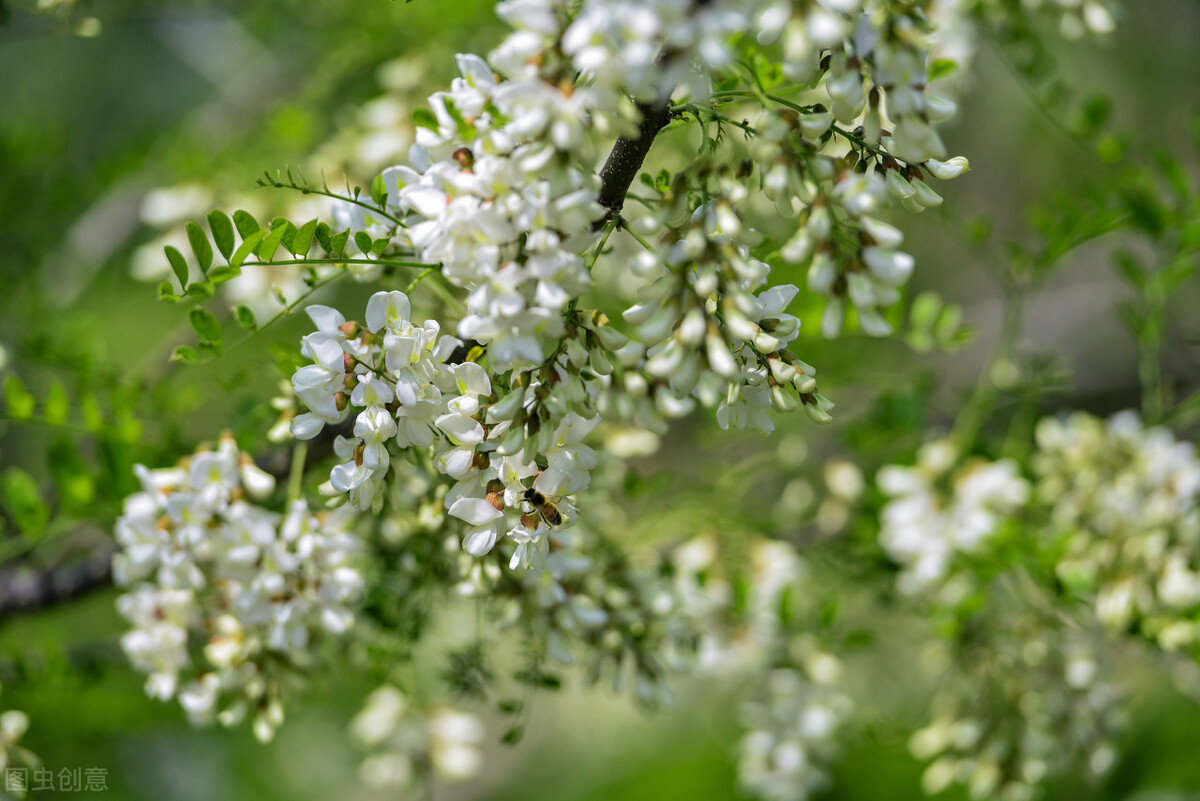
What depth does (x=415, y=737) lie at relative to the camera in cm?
93

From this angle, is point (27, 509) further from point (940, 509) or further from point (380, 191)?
point (940, 509)

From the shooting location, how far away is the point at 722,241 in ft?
1.28

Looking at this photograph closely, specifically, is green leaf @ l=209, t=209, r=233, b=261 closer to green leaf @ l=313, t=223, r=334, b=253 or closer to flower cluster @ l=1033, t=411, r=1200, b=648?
green leaf @ l=313, t=223, r=334, b=253

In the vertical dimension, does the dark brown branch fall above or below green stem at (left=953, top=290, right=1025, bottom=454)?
above

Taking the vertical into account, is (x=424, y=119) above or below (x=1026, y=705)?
above

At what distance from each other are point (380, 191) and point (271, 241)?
0.23 feet

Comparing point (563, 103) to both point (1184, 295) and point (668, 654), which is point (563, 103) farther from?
point (1184, 295)

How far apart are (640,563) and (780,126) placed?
49 centimetres

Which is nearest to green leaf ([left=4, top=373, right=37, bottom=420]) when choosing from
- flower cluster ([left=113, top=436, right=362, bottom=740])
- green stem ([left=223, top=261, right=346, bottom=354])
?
flower cluster ([left=113, top=436, right=362, bottom=740])

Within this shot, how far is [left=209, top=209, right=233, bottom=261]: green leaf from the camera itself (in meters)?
0.51

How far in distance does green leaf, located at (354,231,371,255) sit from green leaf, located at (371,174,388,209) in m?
0.03

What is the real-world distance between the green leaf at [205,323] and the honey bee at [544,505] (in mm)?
214

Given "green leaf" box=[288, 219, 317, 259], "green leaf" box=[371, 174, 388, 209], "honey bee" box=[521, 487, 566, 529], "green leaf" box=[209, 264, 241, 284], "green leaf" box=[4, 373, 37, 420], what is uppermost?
"green leaf" box=[371, 174, 388, 209]

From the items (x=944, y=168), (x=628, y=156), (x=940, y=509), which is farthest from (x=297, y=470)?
(x=940, y=509)
